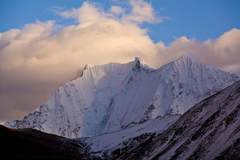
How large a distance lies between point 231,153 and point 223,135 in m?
24.6

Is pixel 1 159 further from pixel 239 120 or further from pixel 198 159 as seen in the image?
pixel 239 120

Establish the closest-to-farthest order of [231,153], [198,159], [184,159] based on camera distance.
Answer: [231,153]
[198,159]
[184,159]

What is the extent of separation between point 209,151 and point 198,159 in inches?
187

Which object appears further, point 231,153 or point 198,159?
point 198,159

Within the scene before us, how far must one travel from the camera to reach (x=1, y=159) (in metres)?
200

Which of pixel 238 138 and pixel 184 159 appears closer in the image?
pixel 238 138

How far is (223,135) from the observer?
19475 centimetres

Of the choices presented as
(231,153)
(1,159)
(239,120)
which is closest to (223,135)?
(239,120)

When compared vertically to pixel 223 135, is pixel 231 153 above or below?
below

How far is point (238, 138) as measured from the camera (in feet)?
587

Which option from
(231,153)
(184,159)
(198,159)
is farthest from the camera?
(184,159)

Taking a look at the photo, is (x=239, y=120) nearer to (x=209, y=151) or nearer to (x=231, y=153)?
(x=209, y=151)

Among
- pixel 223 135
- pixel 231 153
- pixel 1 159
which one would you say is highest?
pixel 1 159

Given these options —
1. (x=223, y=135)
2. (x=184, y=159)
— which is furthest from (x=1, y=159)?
(x=223, y=135)
